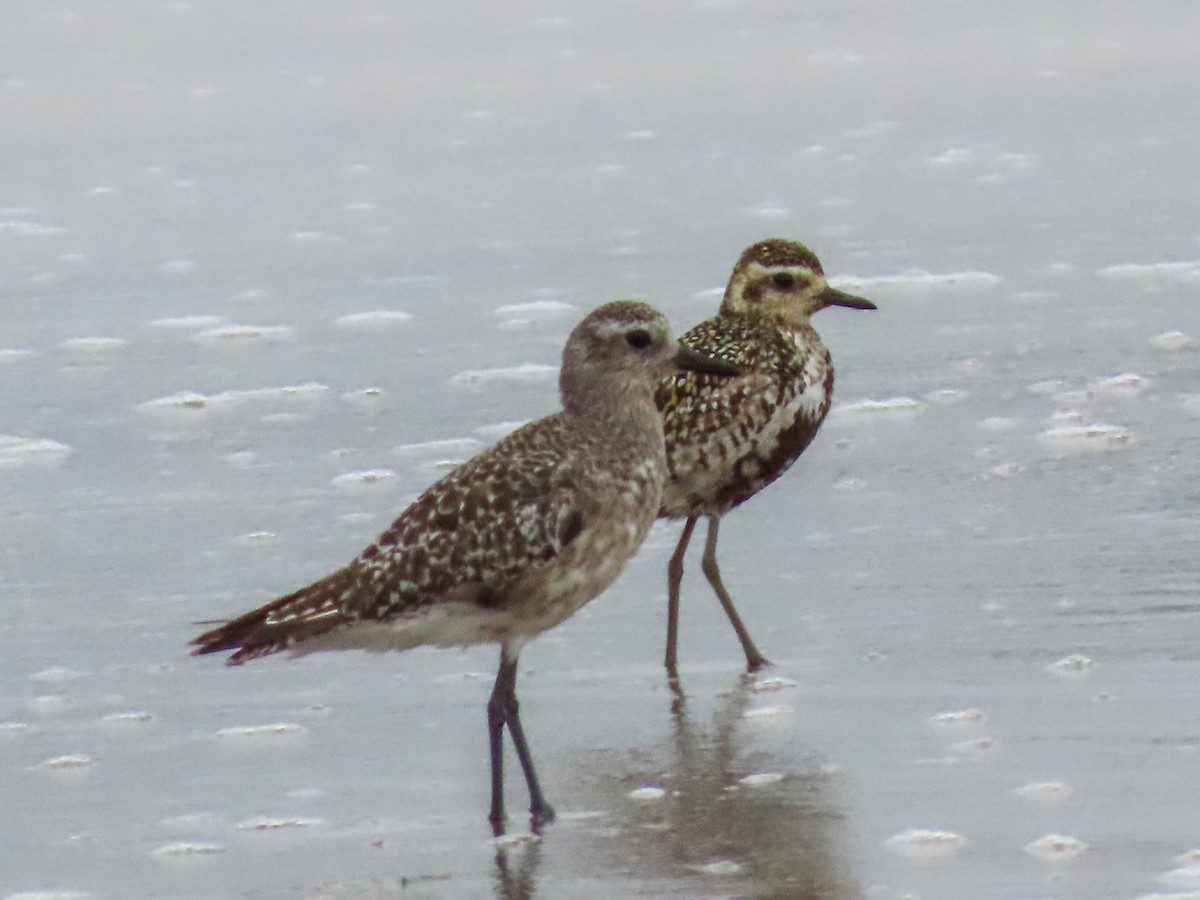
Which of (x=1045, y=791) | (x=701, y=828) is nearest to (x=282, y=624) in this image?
(x=701, y=828)

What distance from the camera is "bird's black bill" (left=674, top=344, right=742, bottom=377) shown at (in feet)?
19.4

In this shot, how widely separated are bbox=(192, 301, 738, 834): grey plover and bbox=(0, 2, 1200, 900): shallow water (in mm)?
335

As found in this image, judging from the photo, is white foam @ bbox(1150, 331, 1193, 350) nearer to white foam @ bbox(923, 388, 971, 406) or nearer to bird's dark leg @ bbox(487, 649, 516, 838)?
white foam @ bbox(923, 388, 971, 406)

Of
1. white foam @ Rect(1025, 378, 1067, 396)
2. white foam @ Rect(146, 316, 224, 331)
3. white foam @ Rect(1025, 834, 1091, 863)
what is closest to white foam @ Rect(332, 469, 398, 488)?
white foam @ Rect(146, 316, 224, 331)

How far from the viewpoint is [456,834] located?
5.28 m

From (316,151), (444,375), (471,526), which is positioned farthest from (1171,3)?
(471,526)

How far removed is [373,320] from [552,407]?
4.71 feet

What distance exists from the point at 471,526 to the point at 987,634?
Answer: 5.09 ft

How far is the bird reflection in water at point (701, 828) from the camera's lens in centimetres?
491

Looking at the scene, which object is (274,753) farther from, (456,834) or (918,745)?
(918,745)

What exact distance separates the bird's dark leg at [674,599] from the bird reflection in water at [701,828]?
36cm

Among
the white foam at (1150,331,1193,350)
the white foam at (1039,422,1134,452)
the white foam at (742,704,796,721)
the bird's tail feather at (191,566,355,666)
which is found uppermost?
the white foam at (1150,331,1193,350)

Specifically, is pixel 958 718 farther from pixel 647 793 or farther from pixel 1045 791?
pixel 647 793

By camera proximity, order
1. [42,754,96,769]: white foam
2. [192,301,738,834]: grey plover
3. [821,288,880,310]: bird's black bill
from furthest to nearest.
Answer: [821,288,880,310]: bird's black bill → [42,754,96,769]: white foam → [192,301,738,834]: grey plover
